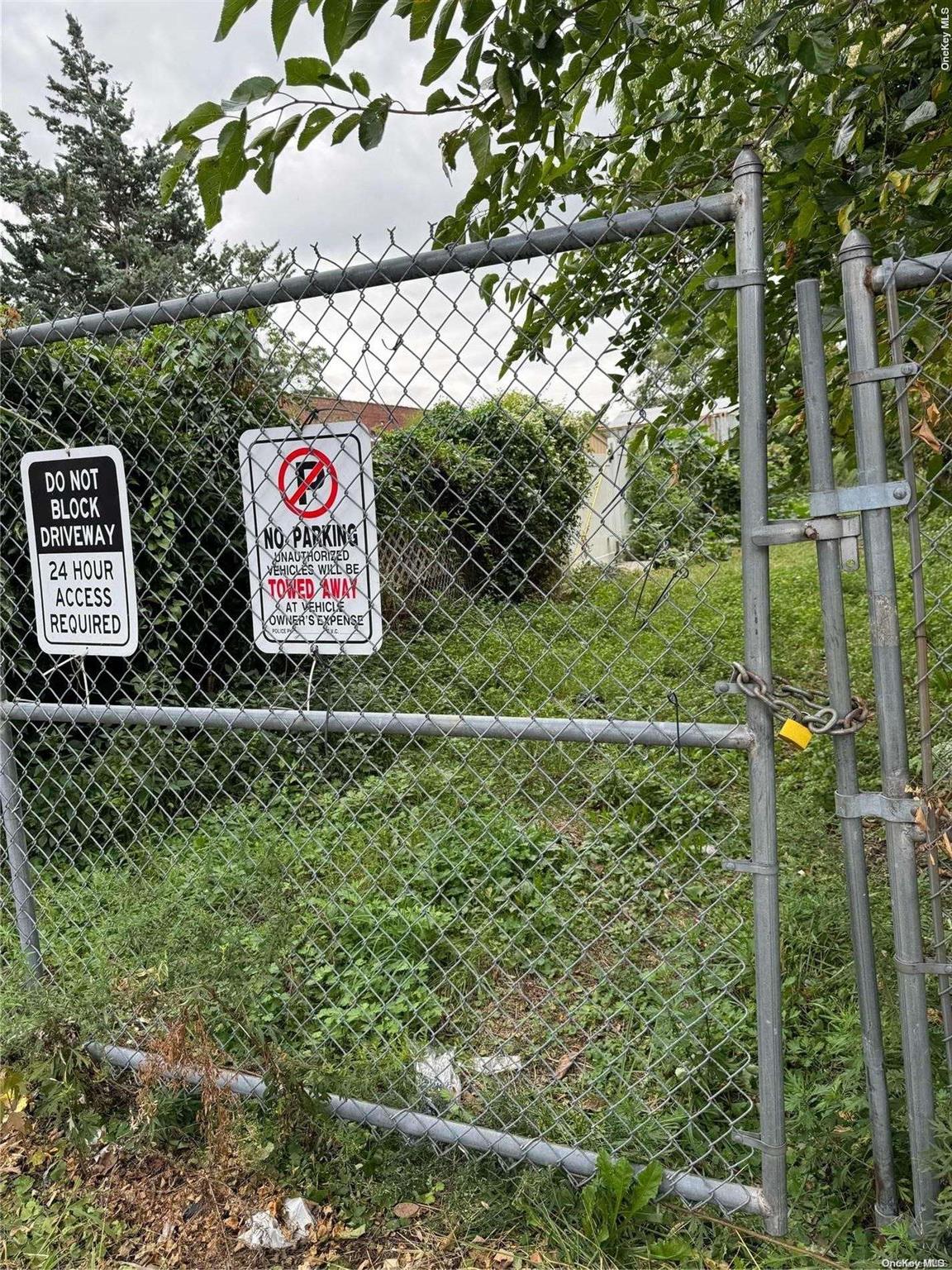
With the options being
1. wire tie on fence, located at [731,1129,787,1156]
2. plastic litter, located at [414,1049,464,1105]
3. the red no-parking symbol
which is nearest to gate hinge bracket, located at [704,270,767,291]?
the red no-parking symbol

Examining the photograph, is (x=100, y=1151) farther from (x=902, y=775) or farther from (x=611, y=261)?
Result: (x=611, y=261)

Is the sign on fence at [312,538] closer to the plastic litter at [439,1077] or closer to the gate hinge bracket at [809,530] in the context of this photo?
the gate hinge bracket at [809,530]

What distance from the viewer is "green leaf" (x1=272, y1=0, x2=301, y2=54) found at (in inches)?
56.3

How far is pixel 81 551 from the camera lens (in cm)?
237

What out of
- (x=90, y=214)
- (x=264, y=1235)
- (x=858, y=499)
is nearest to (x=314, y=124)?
(x=858, y=499)

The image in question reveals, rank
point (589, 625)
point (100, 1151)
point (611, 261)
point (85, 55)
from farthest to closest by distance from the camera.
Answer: point (85, 55)
point (589, 625)
point (611, 261)
point (100, 1151)

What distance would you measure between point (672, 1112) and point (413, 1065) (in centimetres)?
67

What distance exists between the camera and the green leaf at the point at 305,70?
147 centimetres

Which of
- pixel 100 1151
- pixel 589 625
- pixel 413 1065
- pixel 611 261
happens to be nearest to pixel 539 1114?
pixel 413 1065

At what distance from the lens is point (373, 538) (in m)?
1.90

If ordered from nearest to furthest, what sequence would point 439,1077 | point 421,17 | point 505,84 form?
1. point 421,17
2. point 505,84
3. point 439,1077

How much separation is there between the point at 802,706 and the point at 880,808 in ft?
0.72

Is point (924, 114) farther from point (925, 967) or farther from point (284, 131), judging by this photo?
point (925, 967)

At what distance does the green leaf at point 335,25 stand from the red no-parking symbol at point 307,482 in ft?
2.49
